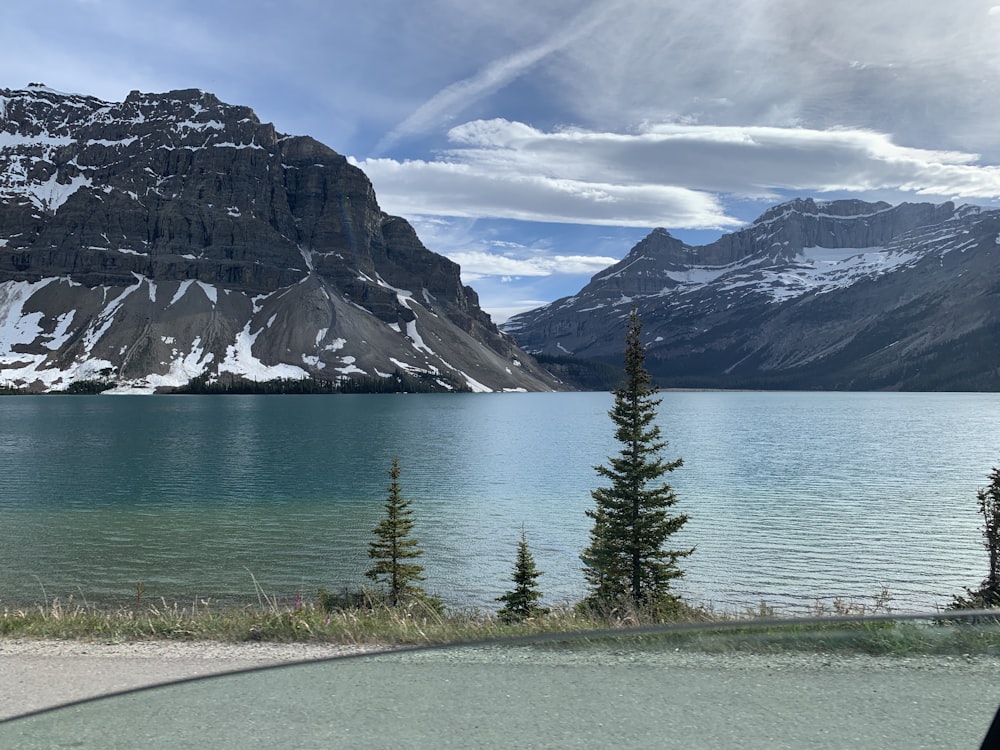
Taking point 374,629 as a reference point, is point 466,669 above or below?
above

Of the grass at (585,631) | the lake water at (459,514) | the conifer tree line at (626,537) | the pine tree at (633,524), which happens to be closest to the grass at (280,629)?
the grass at (585,631)

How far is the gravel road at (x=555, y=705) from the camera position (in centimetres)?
520

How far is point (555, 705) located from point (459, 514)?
4895cm

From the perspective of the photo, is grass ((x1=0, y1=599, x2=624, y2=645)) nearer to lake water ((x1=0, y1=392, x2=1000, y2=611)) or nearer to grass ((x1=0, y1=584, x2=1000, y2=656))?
grass ((x1=0, y1=584, x2=1000, y2=656))

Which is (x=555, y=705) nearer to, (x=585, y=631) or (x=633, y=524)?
(x=585, y=631)

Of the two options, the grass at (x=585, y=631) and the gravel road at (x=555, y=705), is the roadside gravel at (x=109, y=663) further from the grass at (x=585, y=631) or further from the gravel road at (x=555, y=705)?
the gravel road at (x=555, y=705)

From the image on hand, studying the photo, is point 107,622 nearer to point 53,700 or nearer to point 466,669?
point 53,700

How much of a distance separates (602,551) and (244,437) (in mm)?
101276

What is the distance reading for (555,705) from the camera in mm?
5848

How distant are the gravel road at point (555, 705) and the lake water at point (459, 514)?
20.7 m

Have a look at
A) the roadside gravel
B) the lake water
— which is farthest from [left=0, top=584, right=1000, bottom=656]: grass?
the lake water

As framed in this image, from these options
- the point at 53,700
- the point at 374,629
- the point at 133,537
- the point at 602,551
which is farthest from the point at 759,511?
the point at 53,700

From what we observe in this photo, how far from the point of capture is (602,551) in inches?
1129

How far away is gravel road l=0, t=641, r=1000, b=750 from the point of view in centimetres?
520
